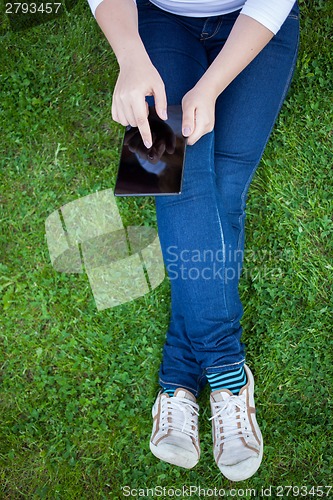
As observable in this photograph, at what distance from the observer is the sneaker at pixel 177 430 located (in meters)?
2.13

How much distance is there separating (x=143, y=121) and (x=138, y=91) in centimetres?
11

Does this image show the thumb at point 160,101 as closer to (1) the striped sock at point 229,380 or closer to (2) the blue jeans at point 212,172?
(2) the blue jeans at point 212,172

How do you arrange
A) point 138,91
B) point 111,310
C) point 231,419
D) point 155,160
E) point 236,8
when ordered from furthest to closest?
point 111,310 < point 231,419 < point 236,8 < point 155,160 < point 138,91

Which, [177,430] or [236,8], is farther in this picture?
[177,430]

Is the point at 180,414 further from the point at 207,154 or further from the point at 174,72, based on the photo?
the point at 174,72

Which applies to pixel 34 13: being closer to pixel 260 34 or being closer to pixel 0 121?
pixel 0 121

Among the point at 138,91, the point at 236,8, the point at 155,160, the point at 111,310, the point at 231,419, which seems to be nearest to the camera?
the point at 138,91

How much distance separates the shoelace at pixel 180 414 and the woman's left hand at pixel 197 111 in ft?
3.70

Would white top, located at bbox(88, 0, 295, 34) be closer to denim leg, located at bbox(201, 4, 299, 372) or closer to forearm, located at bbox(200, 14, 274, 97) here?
forearm, located at bbox(200, 14, 274, 97)

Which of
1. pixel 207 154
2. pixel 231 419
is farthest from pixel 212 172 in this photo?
pixel 231 419

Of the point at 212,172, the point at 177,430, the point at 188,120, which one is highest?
the point at 188,120

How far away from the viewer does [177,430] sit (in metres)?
2.18

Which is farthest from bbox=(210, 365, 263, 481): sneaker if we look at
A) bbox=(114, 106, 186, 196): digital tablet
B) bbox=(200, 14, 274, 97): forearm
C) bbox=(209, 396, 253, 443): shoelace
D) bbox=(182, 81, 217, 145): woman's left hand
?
bbox=(200, 14, 274, 97): forearm

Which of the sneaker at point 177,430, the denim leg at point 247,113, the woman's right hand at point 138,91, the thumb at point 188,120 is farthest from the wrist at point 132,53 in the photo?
the sneaker at point 177,430
